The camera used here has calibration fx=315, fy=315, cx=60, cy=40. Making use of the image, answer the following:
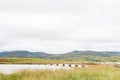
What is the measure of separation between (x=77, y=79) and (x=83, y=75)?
2083 mm

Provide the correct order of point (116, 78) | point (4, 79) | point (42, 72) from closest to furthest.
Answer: point (4, 79) < point (116, 78) < point (42, 72)

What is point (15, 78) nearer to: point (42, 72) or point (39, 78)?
point (39, 78)

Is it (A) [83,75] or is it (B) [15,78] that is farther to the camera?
(A) [83,75]

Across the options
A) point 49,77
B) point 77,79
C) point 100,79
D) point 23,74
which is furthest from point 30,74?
point 100,79

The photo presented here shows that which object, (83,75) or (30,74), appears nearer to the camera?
(30,74)

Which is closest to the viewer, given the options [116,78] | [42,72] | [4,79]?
[4,79]

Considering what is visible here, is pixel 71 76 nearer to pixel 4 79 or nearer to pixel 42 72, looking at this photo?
pixel 42 72

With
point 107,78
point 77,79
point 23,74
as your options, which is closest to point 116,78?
point 107,78

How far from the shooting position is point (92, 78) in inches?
803

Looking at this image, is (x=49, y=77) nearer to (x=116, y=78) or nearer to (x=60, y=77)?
(x=60, y=77)

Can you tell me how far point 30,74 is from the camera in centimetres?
2030

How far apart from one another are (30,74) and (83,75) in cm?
379

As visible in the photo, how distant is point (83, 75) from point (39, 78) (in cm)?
409

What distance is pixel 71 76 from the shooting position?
20328mm
